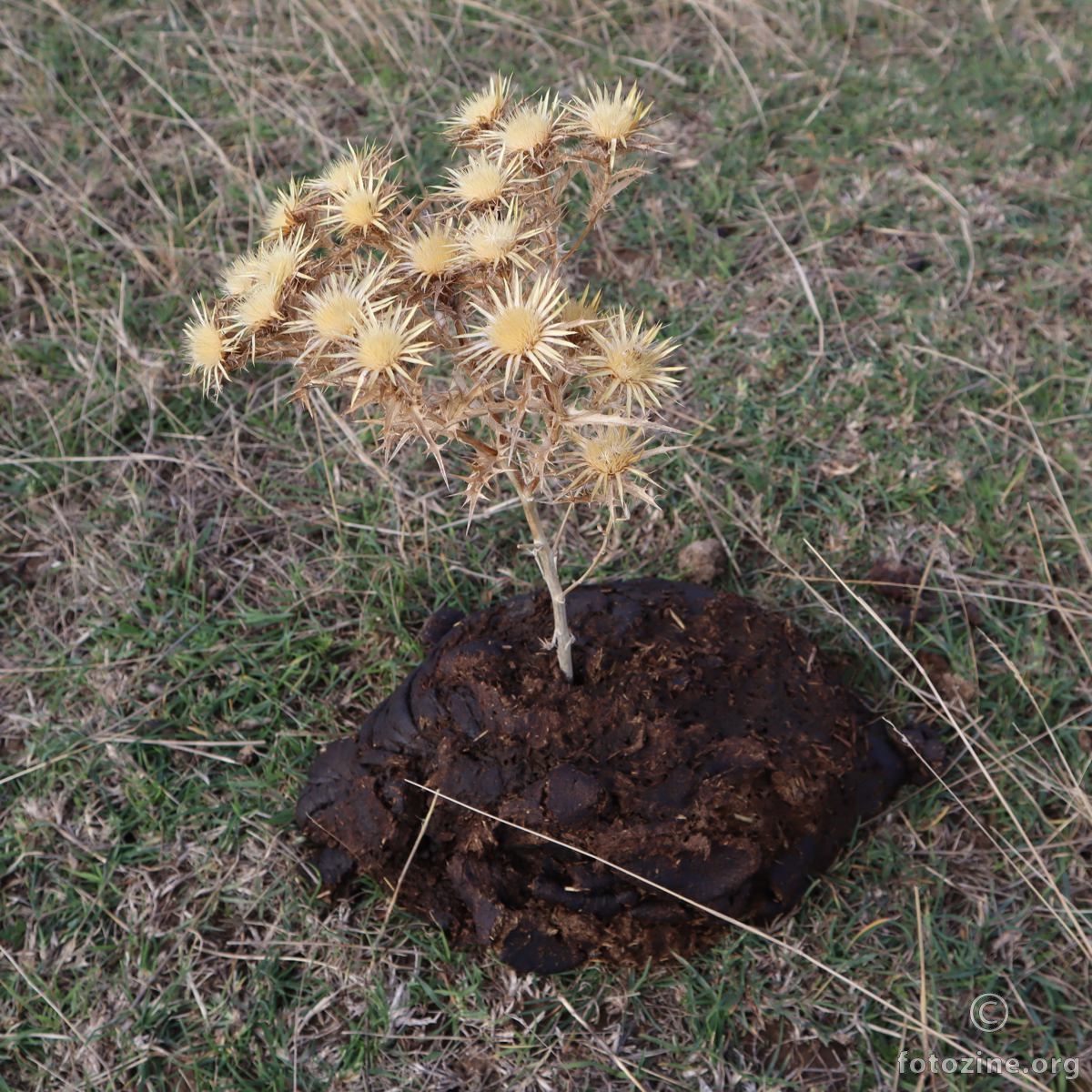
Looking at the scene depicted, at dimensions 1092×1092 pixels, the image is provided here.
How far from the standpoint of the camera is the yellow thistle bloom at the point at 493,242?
157 centimetres

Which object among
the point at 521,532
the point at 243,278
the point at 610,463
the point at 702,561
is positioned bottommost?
the point at 521,532

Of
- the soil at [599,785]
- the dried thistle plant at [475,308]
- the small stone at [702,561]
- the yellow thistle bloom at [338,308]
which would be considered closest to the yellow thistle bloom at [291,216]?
the dried thistle plant at [475,308]

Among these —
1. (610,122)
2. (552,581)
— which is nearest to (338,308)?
(610,122)

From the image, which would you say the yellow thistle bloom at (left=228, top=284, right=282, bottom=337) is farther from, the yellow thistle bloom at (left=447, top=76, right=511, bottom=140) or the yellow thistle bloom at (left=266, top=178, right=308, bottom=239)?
the yellow thistle bloom at (left=447, top=76, right=511, bottom=140)

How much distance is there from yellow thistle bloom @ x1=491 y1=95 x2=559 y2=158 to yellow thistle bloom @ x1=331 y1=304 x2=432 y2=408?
36 centimetres

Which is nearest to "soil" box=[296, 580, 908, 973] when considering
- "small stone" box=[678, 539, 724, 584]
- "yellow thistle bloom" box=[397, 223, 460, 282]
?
"small stone" box=[678, 539, 724, 584]

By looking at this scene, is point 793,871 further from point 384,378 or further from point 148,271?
point 148,271

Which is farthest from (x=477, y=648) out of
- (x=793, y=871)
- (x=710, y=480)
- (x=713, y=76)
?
(x=713, y=76)

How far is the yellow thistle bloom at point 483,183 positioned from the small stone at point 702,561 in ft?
4.23

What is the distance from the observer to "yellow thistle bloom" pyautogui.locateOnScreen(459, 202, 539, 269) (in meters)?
1.57

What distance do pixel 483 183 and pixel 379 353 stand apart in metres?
0.38

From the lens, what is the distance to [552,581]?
203 cm

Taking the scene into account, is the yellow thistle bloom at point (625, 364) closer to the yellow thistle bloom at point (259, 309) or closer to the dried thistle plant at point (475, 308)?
the dried thistle plant at point (475, 308)

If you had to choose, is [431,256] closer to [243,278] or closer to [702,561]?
[243,278]
